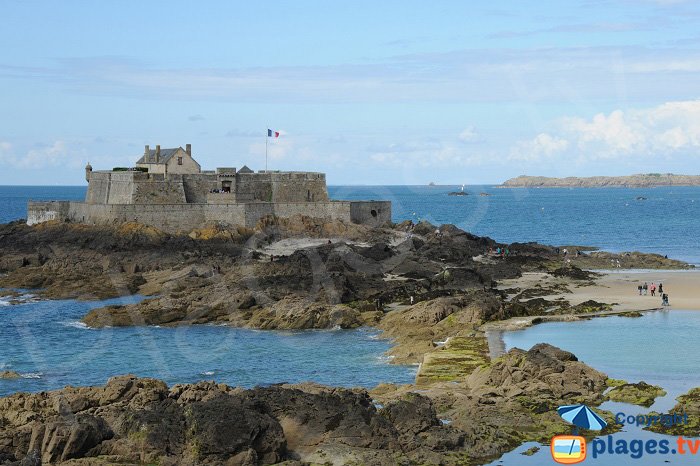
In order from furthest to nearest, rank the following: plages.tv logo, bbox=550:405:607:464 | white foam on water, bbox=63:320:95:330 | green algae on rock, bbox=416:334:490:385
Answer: white foam on water, bbox=63:320:95:330, green algae on rock, bbox=416:334:490:385, plages.tv logo, bbox=550:405:607:464

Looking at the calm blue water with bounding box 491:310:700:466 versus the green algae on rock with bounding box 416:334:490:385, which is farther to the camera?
the green algae on rock with bounding box 416:334:490:385

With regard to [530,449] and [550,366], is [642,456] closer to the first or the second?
[530,449]

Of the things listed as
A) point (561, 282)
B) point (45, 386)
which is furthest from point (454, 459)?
point (561, 282)

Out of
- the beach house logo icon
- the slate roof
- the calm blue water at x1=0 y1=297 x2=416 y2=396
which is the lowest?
the calm blue water at x1=0 y1=297 x2=416 y2=396

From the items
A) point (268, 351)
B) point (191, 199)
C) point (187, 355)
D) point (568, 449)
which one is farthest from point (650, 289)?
point (191, 199)

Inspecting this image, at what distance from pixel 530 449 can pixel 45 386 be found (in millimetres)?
15210

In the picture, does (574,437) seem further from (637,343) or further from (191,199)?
(191,199)

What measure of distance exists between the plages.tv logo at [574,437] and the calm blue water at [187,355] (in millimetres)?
7011

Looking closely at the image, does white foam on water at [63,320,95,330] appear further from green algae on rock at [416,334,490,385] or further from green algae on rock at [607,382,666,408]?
green algae on rock at [607,382,666,408]

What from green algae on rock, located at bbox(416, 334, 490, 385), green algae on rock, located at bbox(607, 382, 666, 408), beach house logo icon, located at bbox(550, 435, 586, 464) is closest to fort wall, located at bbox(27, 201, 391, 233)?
green algae on rock, located at bbox(416, 334, 490, 385)

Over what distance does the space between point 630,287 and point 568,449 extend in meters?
27.4

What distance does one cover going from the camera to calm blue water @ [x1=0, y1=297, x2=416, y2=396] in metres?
29.5

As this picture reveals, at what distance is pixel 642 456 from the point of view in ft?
63.6

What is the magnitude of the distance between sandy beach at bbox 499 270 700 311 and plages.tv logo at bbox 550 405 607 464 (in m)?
17.9
